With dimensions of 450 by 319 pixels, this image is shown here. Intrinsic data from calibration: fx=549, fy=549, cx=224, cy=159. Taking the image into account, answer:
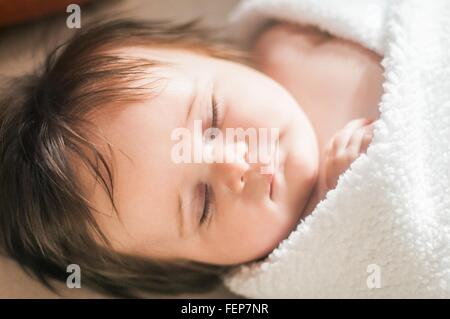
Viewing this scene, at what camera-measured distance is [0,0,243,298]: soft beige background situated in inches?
38.1

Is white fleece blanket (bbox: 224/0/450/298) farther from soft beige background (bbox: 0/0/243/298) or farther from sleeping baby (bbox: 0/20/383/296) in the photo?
soft beige background (bbox: 0/0/243/298)

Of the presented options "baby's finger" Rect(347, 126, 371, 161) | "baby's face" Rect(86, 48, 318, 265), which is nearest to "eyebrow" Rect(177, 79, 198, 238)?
"baby's face" Rect(86, 48, 318, 265)

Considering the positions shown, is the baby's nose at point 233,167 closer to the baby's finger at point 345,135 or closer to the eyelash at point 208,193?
the eyelash at point 208,193

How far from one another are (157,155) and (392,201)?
35 cm

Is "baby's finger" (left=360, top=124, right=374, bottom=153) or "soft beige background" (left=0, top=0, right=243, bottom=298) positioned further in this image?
"soft beige background" (left=0, top=0, right=243, bottom=298)

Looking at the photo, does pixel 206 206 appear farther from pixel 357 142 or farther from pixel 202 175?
pixel 357 142

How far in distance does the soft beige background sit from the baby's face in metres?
0.19

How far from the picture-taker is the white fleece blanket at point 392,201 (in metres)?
0.80

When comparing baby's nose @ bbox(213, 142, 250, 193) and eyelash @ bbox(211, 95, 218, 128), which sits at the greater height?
eyelash @ bbox(211, 95, 218, 128)

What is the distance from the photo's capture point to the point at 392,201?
796mm

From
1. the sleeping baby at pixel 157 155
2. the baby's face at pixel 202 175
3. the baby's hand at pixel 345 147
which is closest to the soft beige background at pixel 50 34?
the sleeping baby at pixel 157 155

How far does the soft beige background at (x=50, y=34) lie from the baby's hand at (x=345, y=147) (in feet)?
1.05
